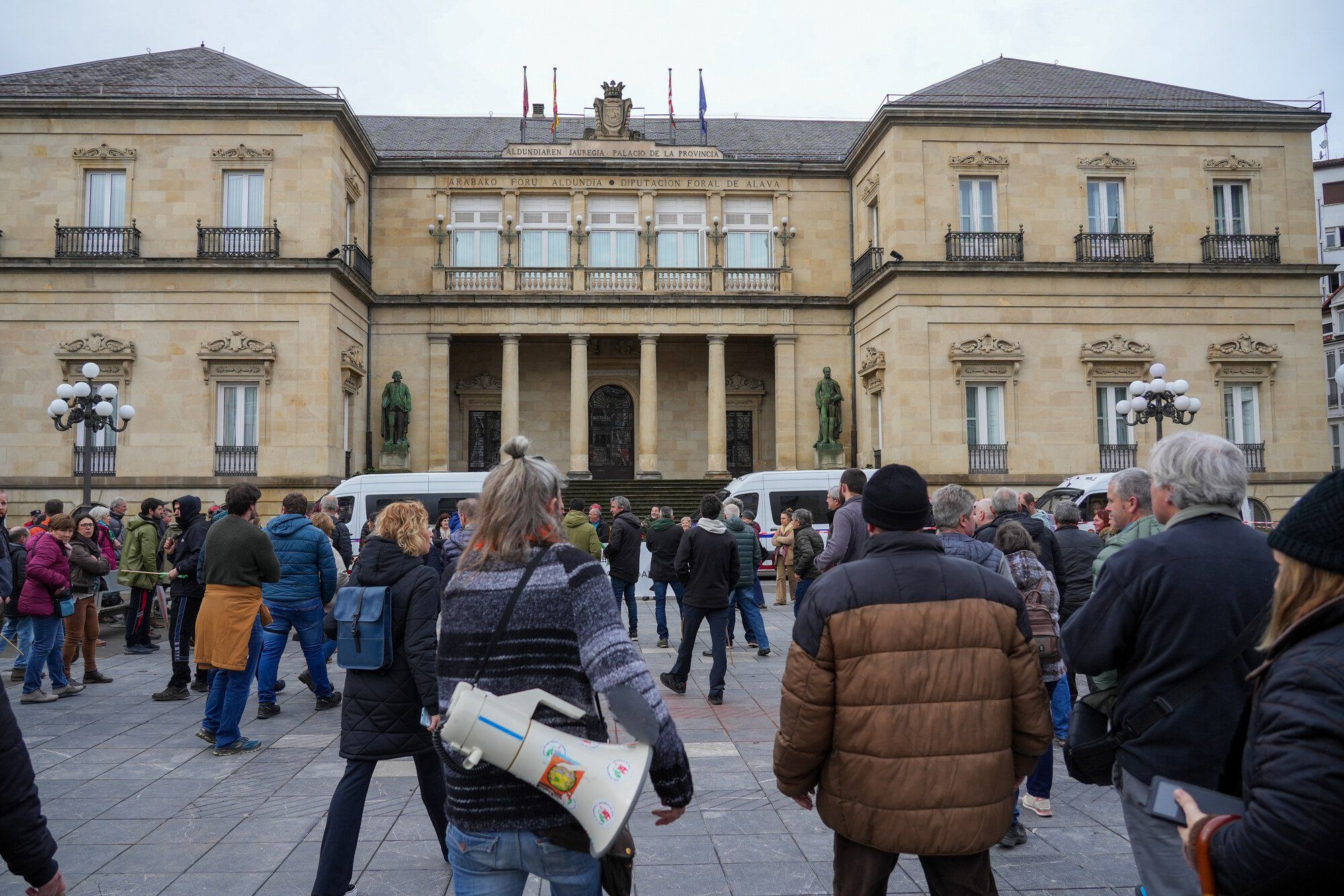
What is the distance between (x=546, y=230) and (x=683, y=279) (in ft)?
15.8

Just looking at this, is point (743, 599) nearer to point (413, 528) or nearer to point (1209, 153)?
point (413, 528)

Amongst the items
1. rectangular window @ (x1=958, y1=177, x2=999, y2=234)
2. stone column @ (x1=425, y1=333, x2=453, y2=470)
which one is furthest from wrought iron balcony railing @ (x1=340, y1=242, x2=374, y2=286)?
rectangular window @ (x1=958, y1=177, x2=999, y2=234)

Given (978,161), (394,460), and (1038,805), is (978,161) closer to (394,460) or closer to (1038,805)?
(394,460)

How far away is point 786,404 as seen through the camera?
94.8 ft

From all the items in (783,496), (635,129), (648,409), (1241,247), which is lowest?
(783,496)

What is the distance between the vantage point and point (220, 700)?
7195mm

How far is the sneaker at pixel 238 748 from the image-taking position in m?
7.06

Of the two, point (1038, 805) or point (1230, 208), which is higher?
point (1230, 208)

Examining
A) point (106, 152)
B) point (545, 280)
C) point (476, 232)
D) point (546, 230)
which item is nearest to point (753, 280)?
point (545, 280)

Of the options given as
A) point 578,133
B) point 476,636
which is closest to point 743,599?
point 476,636

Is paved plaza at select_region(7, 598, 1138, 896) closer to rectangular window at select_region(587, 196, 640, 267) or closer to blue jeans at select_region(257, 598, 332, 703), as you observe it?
blue jeans at select_region(257, 598, 332, 703)

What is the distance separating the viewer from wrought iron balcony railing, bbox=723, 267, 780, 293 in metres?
28.9

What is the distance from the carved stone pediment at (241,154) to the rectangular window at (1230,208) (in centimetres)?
2738

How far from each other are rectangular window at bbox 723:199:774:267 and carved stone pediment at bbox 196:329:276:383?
1439 centimetres
